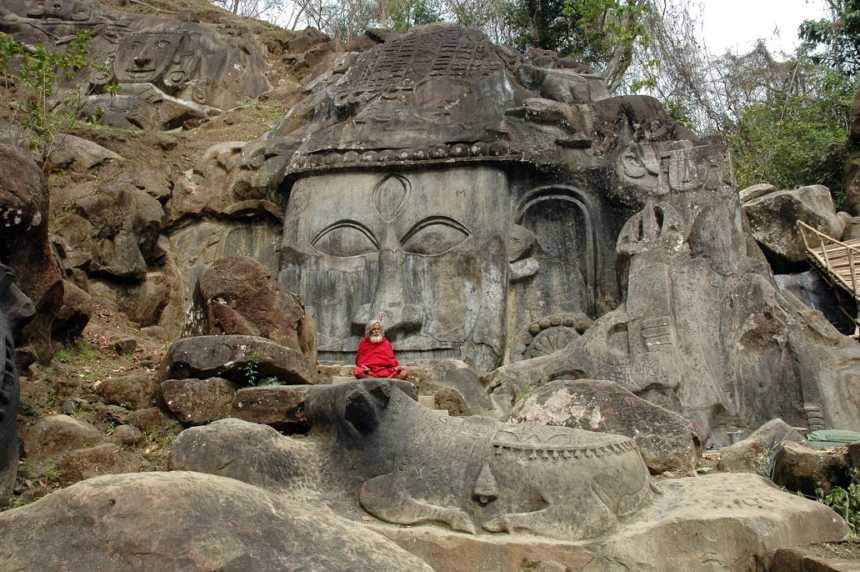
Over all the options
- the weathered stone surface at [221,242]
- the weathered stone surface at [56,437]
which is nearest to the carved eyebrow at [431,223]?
the weathered stone surface at [221,242]

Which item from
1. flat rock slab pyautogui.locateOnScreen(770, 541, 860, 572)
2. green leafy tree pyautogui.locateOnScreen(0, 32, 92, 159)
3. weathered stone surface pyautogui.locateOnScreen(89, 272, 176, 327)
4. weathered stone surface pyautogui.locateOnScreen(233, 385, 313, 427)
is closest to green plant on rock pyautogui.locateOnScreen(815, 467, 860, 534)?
flat rock slab pyautogui.locateOnScreen(770, 541, 860, 572)

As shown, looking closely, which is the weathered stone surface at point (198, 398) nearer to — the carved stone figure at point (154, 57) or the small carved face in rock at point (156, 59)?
the carved stone figure at point (154, 57)

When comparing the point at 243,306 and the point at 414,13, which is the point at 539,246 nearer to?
the point at 243,306

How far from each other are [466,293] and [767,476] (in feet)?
14.4

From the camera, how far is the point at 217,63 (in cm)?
1705

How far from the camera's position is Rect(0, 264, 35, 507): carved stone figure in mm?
4691

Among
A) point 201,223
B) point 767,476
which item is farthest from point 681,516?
point 201,223

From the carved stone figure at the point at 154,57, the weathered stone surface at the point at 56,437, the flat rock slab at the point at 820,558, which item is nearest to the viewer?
the flat rock slab at the point at 820,558

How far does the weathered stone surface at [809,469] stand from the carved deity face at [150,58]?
1392cm

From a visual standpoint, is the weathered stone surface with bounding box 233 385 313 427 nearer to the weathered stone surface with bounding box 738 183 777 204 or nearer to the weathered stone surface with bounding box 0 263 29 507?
the weathered stone surface with bounding box 0 263 29 507

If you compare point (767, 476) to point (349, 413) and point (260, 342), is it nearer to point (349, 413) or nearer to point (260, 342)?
point (349, 413)

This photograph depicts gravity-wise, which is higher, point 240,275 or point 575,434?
point 240,275

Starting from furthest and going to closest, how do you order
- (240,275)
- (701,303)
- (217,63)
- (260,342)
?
(217,63) < (701,303) < (240,275) < (260,342)

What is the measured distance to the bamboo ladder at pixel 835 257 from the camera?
35.2 ft
